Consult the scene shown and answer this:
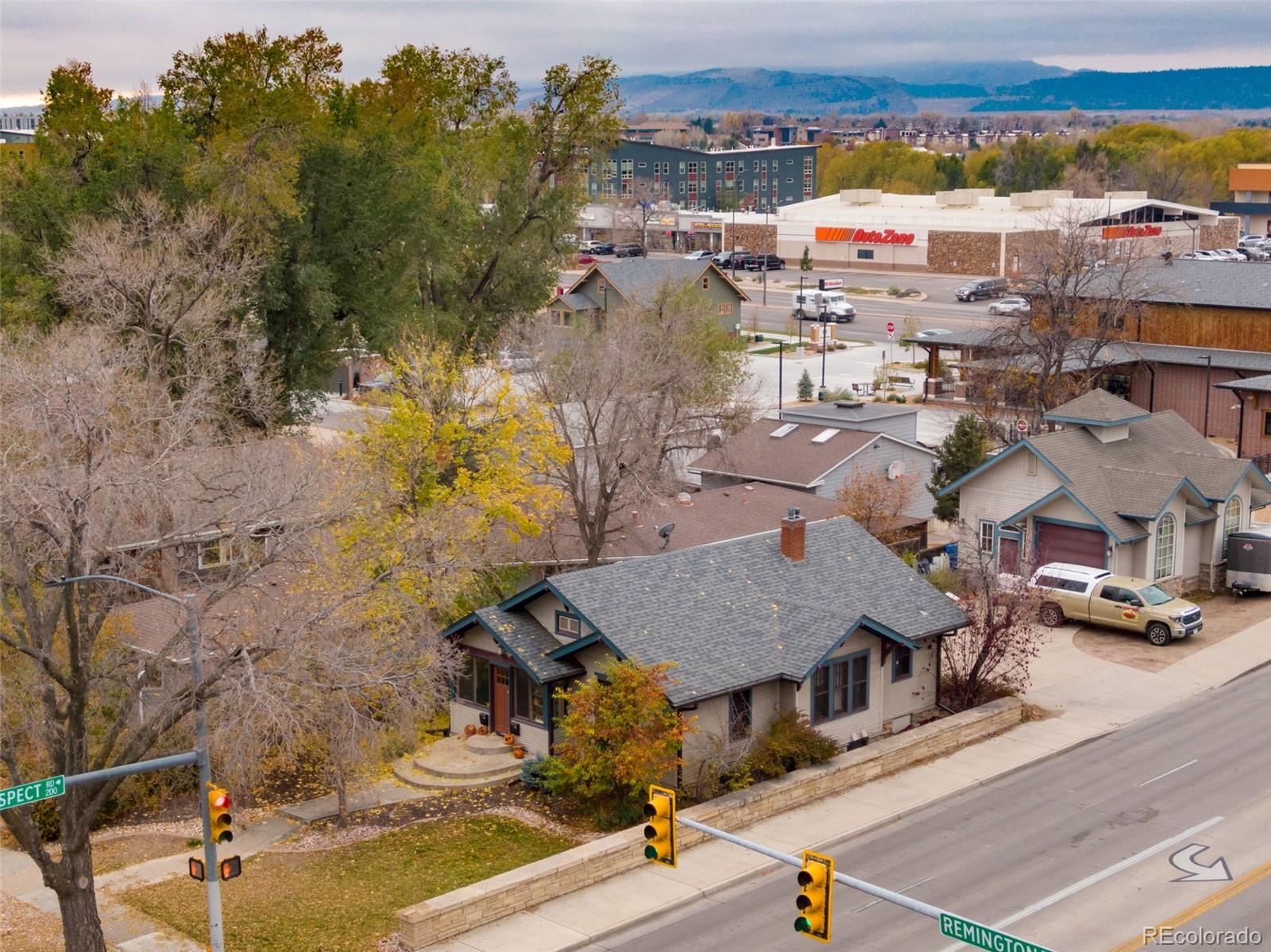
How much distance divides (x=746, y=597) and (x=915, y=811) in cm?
625

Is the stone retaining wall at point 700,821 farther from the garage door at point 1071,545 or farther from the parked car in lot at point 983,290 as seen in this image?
the parked car in lot at point 983,290

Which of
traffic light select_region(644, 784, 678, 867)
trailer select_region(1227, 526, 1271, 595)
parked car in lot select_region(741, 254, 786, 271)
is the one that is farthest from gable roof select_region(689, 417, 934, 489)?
parked car in lot select_region(741, 254, 786, 271)

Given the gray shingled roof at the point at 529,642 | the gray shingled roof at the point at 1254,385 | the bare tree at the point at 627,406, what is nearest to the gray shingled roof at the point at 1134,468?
the bare tree at the point at 627,406

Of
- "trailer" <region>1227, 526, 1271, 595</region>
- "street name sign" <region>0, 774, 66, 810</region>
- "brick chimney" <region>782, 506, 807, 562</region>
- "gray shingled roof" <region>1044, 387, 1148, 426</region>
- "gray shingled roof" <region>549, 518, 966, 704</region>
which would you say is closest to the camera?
"street name sign" <region>0, 774, 66, 810</region>

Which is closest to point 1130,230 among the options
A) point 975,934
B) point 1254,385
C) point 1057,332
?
point 1254,385

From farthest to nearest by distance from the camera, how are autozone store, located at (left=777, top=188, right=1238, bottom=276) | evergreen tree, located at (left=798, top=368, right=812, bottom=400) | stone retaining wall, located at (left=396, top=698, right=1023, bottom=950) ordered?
autozone store, located at (left=777, top=188, right=1238, bottom=276), evergreen tree, located at (left=798, top=368, right=812, bottom=400), stone retaining wall, located at (left=396, top=698, right=1023, bottom=950)

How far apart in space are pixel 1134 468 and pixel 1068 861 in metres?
22.7

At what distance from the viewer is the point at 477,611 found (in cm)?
3538

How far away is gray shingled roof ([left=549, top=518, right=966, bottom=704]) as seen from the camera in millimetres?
32781

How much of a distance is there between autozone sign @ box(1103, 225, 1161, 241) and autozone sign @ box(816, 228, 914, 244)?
18.8 metres

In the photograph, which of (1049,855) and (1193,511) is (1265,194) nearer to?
(1193,511)

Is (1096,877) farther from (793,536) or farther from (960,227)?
(960,227)

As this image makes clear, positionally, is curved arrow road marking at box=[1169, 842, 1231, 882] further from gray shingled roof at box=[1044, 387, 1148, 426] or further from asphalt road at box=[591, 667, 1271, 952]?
gray shingled roof at box=[1044, 387, 1148, 426]

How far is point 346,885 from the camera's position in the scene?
28266 mm
